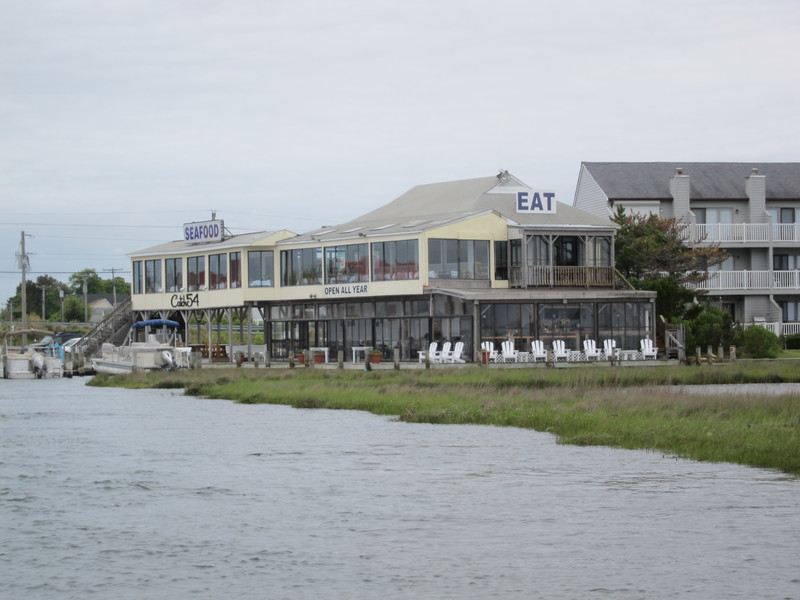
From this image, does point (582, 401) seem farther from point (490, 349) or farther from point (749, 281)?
point (749, 281)

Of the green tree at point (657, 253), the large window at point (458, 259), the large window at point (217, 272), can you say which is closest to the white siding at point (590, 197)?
the green tree at point (657, 253)

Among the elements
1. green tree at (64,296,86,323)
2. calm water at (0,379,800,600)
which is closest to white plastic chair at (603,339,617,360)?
calm water at (0,379,800,600)

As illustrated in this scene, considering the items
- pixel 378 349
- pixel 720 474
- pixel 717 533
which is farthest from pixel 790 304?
pixel 717 533

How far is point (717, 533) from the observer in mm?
17656

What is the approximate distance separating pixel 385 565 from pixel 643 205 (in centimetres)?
5921

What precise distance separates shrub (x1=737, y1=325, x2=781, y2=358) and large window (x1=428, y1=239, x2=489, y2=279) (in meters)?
12.6

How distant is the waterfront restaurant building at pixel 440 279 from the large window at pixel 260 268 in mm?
55

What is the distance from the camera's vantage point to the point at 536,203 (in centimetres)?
6400

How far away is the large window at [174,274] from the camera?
75250mm

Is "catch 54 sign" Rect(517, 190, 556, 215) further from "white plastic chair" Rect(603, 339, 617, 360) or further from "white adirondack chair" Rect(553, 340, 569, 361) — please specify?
"white adirondack chair" Rect(553, 340, 569, 361)

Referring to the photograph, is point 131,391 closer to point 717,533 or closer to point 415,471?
point 415,471

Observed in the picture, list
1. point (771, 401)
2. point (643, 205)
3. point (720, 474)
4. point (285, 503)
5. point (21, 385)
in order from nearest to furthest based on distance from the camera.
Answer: point (285, 503) → point (720, 474) → point (771, 401) → point (21, 385) → point (643, 205)

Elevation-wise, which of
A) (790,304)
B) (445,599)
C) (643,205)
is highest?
(643,205)

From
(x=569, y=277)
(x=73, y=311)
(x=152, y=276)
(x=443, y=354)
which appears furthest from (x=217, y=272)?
(x=73, y=311)
